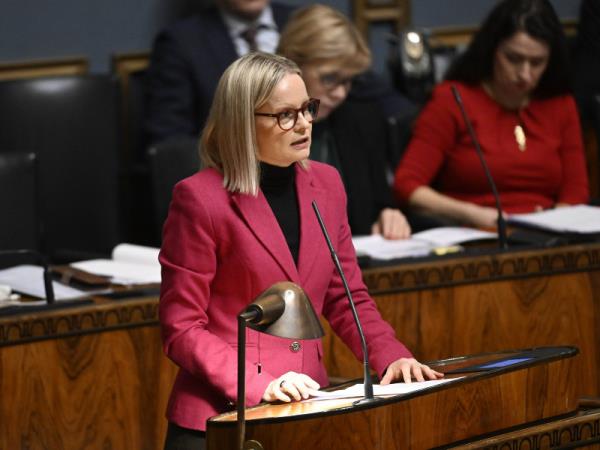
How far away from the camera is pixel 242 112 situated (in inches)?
80.3

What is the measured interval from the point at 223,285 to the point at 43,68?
2.79 meters

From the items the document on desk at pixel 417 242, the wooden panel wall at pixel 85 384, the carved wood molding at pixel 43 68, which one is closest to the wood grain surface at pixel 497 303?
the document on desk at pixel 417 242

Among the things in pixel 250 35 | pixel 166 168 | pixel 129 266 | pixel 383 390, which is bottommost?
pixel 383 390

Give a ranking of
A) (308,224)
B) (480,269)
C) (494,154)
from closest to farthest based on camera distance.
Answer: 1. (308,224)
2. (480,269)
3. (494,154)

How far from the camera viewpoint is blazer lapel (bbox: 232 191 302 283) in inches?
81.7

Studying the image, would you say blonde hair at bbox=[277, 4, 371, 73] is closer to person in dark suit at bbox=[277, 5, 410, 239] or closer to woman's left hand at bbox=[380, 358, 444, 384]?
person in dark suit at bbox=[277, 5, 410, 239]

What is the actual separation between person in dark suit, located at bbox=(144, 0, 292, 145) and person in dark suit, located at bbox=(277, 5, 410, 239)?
0.58m

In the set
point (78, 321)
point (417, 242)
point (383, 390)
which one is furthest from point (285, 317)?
point (417, 242)

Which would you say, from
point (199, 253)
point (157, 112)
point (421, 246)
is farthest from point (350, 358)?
point (157, 112)

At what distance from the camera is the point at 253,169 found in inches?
81.3

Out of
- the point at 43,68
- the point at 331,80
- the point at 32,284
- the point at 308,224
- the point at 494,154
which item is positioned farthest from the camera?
the point at 43,68

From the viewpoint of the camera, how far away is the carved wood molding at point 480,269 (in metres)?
2.97

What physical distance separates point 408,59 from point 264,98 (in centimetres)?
253

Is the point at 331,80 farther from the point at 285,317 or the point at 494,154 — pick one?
the point at 285,317
